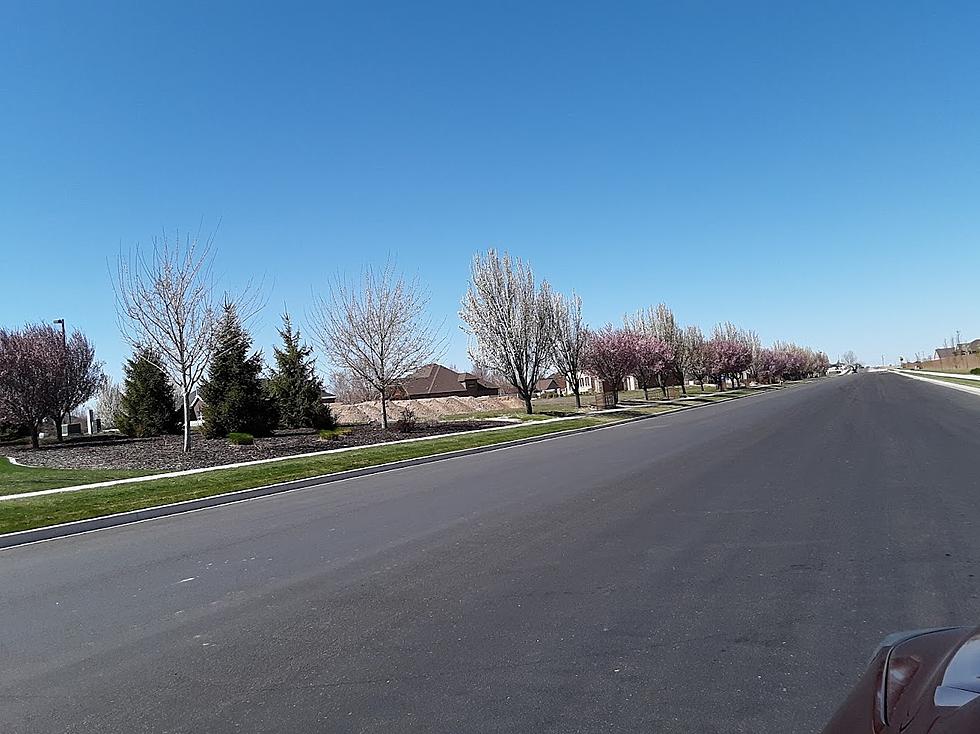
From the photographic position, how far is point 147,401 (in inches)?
1150

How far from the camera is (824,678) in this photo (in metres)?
4.25

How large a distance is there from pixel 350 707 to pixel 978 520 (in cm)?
727

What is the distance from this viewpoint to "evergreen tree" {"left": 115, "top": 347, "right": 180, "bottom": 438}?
2923 cm

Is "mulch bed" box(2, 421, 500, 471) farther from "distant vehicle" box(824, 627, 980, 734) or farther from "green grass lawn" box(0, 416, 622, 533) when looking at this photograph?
"distant vehicle" box(824, 627, 980, 734)

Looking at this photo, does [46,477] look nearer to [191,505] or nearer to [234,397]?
[191,505]

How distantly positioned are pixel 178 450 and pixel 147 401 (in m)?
7.50

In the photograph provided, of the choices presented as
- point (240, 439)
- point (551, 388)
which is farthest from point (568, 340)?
point (551, 388)

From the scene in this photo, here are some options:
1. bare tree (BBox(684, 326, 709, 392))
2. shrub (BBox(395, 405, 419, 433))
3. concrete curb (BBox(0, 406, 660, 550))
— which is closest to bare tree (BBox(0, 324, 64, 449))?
shrub (BBox(395, 405, 419, 433))

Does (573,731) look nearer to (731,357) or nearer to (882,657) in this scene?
(882,657)

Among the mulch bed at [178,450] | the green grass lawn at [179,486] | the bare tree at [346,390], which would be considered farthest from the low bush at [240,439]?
the bare tree at [346,390]

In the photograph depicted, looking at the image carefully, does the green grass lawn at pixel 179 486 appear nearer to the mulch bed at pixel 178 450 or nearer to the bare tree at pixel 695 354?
the mulch bed at pixel 178 450

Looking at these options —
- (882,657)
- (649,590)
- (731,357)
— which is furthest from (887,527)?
(731,357)

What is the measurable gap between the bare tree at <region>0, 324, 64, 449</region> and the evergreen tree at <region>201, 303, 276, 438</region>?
19.5 feet

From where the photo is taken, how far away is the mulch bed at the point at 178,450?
2034 cm
